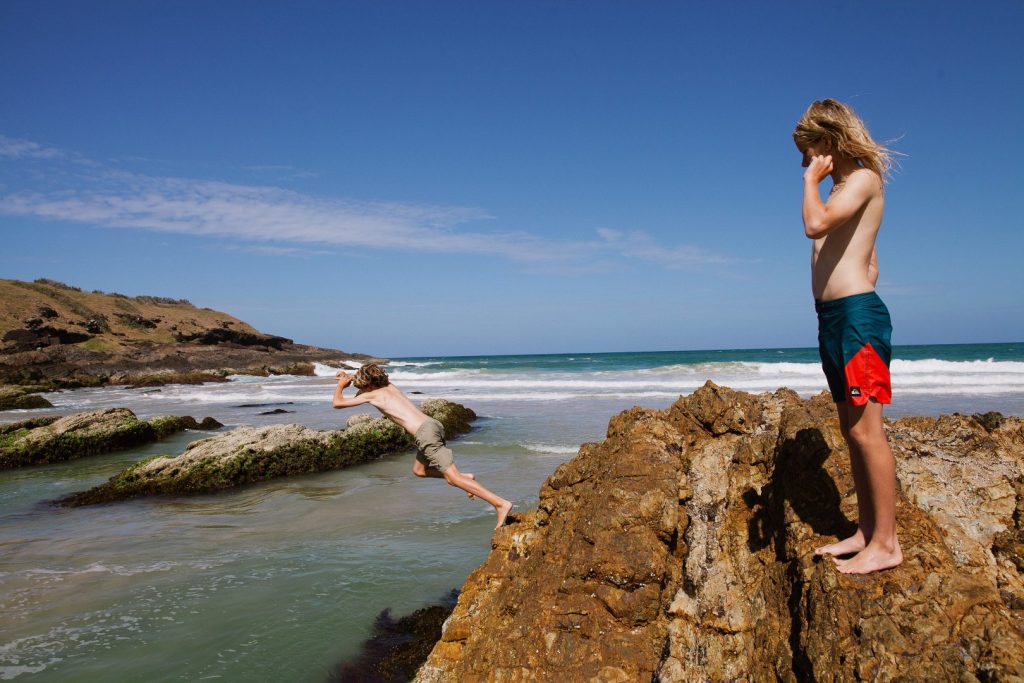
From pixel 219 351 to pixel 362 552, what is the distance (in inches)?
2216

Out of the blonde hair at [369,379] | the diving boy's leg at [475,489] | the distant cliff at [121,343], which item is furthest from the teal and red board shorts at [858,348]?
the distant cliff at [121,343]

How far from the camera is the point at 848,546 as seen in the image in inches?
112

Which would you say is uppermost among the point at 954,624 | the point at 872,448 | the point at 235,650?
the point at 872,448

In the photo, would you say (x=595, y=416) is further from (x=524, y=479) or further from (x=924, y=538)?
Answer: (x=924, y=538)

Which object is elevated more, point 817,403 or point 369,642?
point 817,403

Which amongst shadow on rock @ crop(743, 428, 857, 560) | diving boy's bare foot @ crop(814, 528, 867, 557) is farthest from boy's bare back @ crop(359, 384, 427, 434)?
diving boy's bare foot @ crop(814, 528, 867, 557)

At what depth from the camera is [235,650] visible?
5.02 meters

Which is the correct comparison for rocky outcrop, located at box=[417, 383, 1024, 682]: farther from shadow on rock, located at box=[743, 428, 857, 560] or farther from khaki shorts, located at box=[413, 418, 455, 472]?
khaki shorts, located at box=[413, 418, 455, 472]

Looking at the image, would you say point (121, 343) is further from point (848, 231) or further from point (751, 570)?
point (848, 231)

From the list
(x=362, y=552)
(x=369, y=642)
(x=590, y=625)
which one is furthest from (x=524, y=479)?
(x=590, y=625)

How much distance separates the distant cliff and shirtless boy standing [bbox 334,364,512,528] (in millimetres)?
37793

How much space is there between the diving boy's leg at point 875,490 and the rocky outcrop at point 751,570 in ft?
0.20

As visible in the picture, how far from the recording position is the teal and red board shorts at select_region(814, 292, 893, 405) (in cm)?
281

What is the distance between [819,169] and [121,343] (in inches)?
2377
